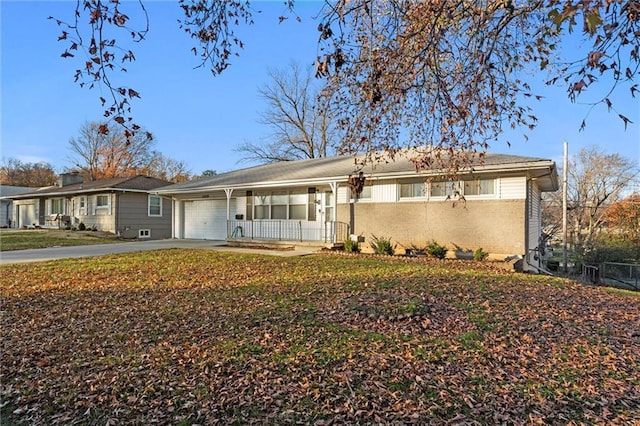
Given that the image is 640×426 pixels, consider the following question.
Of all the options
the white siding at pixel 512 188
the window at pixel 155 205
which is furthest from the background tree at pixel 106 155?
the white siding at pixel 512 188

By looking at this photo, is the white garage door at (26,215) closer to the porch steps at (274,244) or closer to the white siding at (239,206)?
the white siding at (239,206)

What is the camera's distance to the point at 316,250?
13.4m

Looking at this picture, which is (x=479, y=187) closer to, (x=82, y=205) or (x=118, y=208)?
(x=118, y=208)

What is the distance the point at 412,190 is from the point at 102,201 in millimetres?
19476

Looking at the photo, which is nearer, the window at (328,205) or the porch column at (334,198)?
the porch column at (334,198)

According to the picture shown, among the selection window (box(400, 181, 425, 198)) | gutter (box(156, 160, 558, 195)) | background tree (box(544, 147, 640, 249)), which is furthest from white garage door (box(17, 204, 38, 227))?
background tree (box(544, 147, 640, 249))

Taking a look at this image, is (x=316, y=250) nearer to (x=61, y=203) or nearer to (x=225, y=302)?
(x=225, y=302)

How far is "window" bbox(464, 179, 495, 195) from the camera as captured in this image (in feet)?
37.2

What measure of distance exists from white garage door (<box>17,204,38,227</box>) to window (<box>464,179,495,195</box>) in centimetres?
3163

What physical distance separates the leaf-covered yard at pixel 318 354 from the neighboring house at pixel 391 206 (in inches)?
123

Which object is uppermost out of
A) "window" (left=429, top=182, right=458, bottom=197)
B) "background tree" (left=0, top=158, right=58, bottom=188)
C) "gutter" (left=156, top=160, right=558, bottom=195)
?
"background tree" (left=0, top=158, right=58, bottom=188)

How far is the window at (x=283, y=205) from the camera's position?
51.2 ft

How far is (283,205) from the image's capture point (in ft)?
53.3

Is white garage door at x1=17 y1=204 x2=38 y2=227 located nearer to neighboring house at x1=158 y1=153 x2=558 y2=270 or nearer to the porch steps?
neighboring house at x1=158 y1=153 x2=558 y2=270
